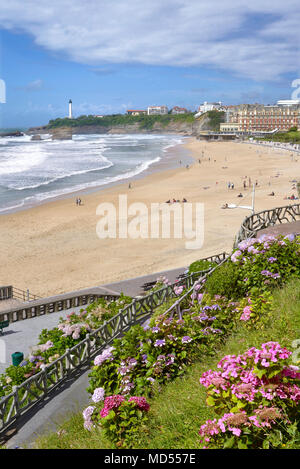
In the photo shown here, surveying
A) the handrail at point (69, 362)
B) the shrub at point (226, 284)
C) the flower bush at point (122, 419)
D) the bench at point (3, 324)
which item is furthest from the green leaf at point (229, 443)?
the bench at point (3, 324)

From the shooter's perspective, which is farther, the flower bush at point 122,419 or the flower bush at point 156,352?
the flower bush at point 156,352

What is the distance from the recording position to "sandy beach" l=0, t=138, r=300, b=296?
70.7 feet

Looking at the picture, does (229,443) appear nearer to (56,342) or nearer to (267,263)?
(267,263)

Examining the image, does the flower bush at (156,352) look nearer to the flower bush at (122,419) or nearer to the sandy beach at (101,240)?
the flower bush at (122,419)

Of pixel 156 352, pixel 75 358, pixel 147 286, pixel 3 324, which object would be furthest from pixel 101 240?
pixel 156 352

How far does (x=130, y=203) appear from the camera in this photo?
39.2 meters

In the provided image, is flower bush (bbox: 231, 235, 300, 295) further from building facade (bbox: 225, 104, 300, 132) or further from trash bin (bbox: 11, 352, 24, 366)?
building facade (bbox: 225, 104, 300, 132)

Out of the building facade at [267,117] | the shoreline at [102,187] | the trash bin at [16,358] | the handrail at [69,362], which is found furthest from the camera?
the building facade at [267,117]

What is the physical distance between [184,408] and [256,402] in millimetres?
1213

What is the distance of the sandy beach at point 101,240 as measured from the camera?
21547 mm

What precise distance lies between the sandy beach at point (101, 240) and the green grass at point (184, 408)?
46.9 ft

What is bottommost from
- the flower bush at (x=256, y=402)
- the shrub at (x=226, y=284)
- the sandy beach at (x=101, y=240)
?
the sandy beach at (x=101, y=240)
